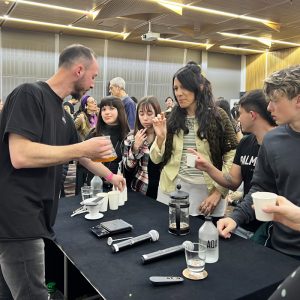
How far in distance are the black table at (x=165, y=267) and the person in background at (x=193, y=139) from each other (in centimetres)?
42

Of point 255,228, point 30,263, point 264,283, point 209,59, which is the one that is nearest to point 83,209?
point 30,263

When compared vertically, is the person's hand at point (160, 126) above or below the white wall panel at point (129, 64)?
below

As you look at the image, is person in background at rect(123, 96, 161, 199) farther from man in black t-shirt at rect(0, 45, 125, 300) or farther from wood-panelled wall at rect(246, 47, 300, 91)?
wood-panelled wall at rect(246, 47, 300, 91)

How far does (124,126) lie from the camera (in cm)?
310

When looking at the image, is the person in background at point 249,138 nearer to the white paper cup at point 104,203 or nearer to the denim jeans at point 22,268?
the white paper cup at point 104,203

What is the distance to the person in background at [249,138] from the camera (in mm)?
1989

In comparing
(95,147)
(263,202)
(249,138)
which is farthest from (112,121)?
(263,202)

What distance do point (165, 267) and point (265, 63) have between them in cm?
1124

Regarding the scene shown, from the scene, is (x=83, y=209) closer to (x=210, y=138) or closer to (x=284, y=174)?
(x=210, y=138)

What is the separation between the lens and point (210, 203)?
2166 millimetres

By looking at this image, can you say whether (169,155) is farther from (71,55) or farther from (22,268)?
(22,268)

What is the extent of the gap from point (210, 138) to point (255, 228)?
0.65 metres

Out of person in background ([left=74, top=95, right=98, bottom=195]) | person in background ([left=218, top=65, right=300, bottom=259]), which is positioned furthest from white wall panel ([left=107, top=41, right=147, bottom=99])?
person in background ([left=218, top=65, right=300, bottom=259])

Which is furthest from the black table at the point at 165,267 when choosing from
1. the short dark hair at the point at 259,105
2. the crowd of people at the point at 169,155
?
the short dark hair at the point at 259,105
